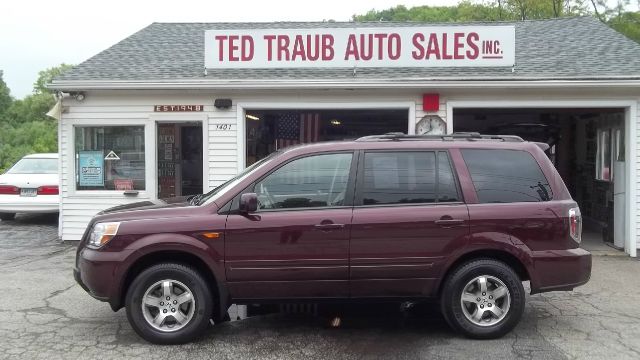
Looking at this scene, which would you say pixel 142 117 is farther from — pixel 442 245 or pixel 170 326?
pixel 442 245

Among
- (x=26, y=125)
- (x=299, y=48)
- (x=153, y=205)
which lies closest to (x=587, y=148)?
(x=299, y=48)

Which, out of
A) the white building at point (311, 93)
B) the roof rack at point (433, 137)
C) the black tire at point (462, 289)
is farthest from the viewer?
the white building at point (311, 93)

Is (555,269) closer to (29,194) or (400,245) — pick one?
(400,245)

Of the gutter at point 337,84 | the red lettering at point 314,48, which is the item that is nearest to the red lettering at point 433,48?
the gutter at point 337,84

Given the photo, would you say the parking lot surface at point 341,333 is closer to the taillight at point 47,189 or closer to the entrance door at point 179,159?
the entrance door at point 179,159

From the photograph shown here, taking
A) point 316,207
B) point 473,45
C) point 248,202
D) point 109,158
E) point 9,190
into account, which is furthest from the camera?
point 9,190

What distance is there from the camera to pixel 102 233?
510 centimetres

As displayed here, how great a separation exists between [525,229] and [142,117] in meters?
7.02

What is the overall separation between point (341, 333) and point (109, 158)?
21.3 feet

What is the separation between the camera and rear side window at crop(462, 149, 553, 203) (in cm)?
529

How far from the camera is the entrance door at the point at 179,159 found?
35.2 feet

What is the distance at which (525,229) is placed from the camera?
5.18 metres

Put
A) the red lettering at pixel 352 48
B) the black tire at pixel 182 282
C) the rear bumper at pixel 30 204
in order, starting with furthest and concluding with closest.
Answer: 1. the rear bumper at pixel 30 204
2. the red lettering at pixel 352 48
3. the black tire at pixel 182 282

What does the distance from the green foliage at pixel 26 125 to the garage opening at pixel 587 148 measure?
33.4 meters
